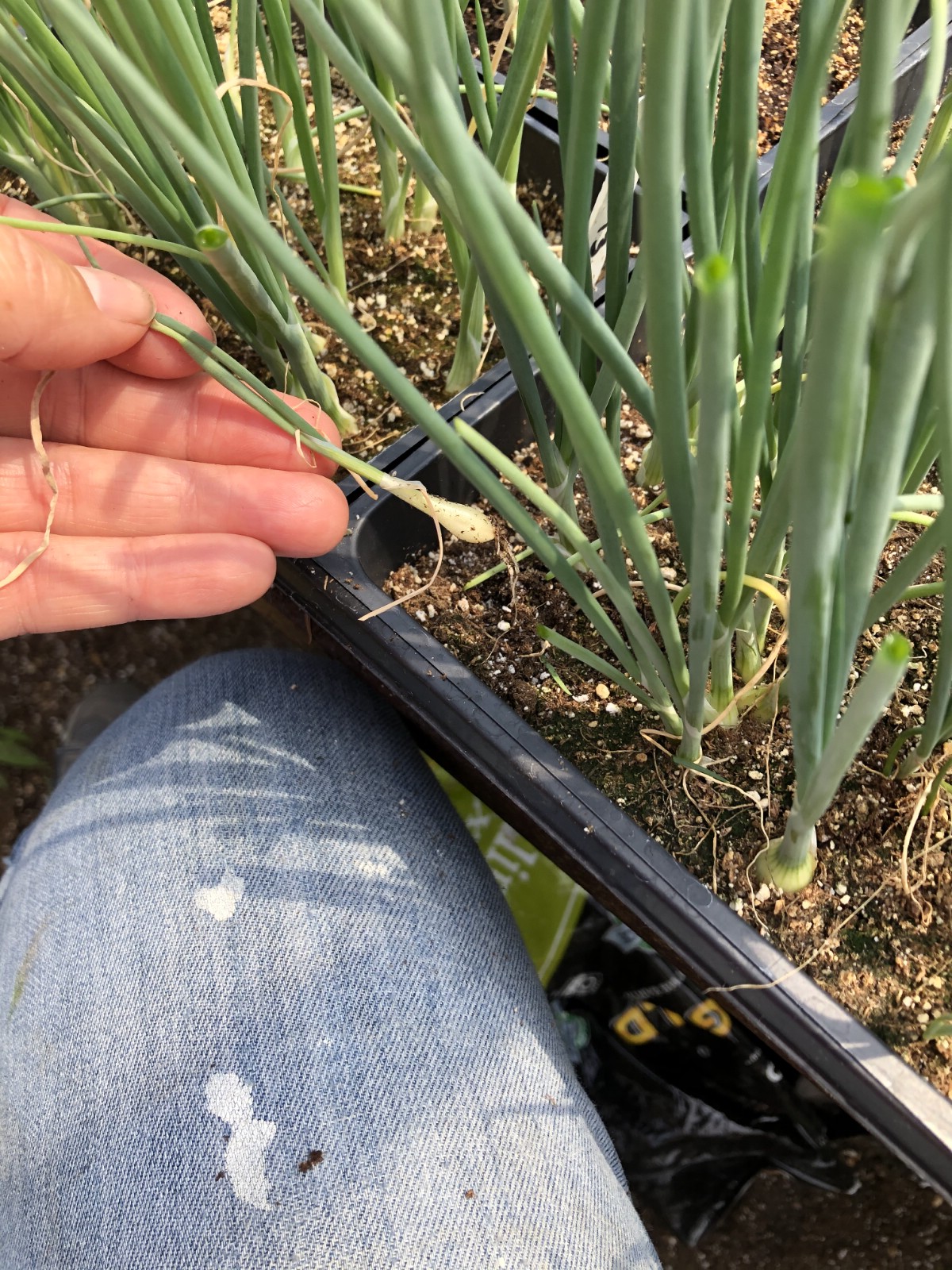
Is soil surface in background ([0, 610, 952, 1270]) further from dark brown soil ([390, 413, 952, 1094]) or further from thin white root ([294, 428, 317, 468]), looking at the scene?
thin white root ([294, 428, 317, 468])

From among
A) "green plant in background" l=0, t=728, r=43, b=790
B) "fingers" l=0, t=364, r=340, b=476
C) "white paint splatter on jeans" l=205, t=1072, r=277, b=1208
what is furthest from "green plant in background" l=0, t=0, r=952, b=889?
"green plant in background" l=0, t=728, r=43, b=790

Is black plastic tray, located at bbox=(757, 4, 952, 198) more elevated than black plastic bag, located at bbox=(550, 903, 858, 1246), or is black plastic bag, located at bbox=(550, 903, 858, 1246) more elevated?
black plastic tray, located at bbox=(757, 4, 952, 198)

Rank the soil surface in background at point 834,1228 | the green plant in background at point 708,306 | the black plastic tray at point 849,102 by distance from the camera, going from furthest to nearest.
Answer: the soil surface in background at point 834,1228
the black plastic tray at point 849,102
the green plant in background at point 708,306

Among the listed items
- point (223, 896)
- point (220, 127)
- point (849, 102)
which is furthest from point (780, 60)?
point (223, 896)

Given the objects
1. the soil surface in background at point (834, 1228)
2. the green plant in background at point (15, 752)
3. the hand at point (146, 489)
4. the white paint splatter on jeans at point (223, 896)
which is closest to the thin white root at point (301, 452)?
the hand at point (146, 489)

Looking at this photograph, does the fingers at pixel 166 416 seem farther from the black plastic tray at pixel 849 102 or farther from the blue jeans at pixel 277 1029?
the black plastic tray at pixel 849 102

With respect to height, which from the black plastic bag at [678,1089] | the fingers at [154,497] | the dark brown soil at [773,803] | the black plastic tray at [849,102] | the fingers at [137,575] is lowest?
the black plastic bag at [678,1089]

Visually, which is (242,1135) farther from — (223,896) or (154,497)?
(154,497)
